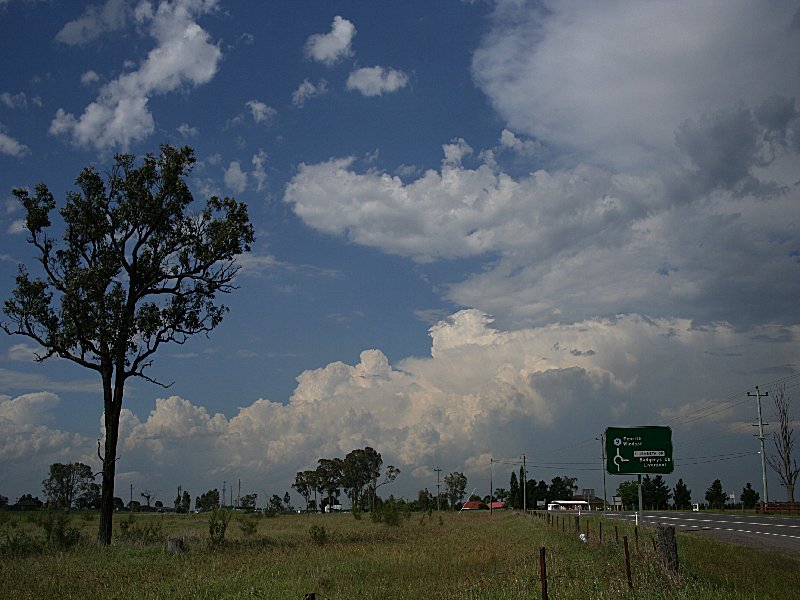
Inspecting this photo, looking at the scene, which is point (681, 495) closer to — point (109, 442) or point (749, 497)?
point (749, 497)

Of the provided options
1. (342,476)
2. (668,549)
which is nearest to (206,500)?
(342,476)

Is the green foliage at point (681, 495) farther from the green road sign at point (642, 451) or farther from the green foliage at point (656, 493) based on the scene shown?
the green road sign at point (642, 451)

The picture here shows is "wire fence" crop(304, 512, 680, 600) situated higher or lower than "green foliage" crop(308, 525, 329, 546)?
higher

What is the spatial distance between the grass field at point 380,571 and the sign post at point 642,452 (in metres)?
1.96

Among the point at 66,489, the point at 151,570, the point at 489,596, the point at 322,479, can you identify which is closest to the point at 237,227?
the point at 151,570

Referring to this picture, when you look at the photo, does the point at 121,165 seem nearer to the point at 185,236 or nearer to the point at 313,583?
the point at 185,236

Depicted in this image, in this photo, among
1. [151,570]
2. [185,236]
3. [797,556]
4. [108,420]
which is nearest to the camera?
[151,570]

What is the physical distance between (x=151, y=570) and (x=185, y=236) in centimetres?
1402

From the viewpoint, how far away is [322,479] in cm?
12344

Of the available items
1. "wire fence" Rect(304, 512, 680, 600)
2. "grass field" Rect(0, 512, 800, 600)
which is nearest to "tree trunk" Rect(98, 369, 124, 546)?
"grass field" Rect(0, 512, 800, 600)

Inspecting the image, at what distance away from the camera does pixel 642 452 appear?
723 inches

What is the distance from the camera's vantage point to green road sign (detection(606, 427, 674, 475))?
18.3m

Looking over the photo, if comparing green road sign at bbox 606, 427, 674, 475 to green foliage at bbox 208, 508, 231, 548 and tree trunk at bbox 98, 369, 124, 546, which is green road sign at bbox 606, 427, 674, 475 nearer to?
green foliage at bbox 208, 508, 231, 548

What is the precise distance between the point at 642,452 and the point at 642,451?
0.03 m
